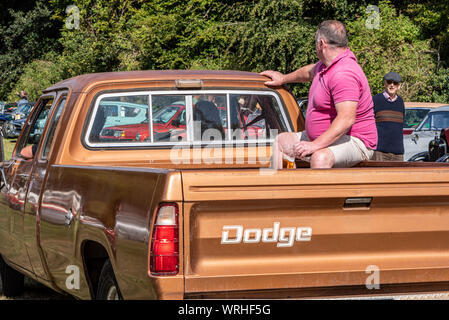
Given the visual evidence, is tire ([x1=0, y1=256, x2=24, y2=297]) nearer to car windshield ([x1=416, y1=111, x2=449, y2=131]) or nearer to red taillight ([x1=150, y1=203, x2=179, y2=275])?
red taillight ([x1=150, y1=203, x2=179, y2=275])

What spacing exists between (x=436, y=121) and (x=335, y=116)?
11.5 metres

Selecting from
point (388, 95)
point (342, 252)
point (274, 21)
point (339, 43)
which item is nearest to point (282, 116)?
point (339, 43)

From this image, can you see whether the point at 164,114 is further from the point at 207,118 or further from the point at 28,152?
the point at 28,152

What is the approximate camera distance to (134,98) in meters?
6.00

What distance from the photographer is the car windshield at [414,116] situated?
1781 centimetres

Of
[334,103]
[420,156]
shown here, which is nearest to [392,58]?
[420,156]

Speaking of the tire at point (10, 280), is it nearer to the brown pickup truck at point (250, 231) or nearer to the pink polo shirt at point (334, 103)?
the brown pickup truck at point (250, 231)

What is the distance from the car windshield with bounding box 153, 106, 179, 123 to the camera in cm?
598

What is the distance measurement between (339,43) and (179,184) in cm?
260

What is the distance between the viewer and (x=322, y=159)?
16.8 feet

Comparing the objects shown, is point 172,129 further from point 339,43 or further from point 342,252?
point 342,252

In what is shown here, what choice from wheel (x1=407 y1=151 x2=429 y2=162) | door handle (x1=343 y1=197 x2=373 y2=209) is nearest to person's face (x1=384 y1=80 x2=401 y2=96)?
wheel (x1=407 y1=151 x2=429 y2=162)

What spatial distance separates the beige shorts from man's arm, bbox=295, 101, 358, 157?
87 millimetres

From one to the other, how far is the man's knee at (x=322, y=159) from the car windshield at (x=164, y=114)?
1.36m
